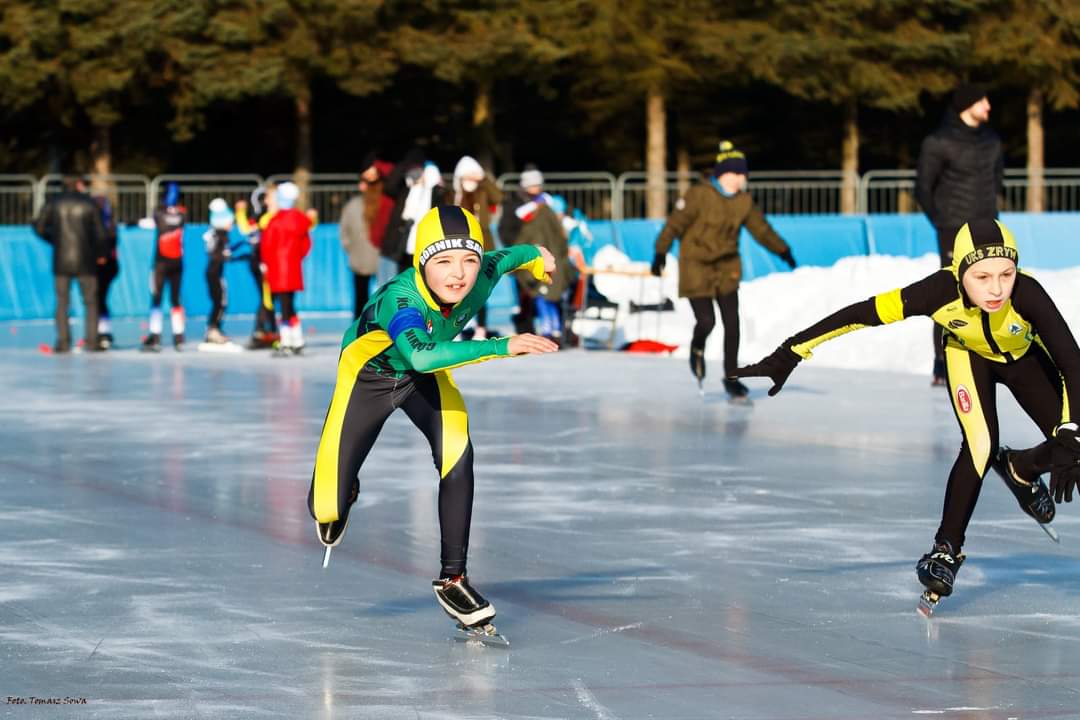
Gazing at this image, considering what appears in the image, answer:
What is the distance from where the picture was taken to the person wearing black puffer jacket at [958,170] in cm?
1334

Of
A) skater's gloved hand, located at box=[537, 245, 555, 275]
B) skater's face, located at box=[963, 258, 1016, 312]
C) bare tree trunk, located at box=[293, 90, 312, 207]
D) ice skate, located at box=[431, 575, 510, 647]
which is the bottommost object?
ice skate, located at box=[431, 575, 510, 647]

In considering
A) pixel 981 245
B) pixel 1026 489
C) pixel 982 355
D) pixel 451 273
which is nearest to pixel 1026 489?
pixel 1026 489

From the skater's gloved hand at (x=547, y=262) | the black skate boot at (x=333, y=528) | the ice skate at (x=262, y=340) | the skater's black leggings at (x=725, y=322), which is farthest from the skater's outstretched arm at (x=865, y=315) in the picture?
the ice skate at (x=262, y=340)

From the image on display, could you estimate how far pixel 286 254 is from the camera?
17.7 meters

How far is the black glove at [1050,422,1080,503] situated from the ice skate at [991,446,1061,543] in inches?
13.8

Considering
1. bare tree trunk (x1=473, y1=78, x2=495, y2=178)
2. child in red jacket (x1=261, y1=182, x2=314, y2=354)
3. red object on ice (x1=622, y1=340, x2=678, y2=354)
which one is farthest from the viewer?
bare tree trunk (x1=473, y1=78, x2=495, y2=178)

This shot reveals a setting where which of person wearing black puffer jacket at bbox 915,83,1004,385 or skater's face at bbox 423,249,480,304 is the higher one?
person wearing black puffer jacket at bbox 915,83,1004,385

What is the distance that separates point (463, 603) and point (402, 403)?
70 cm

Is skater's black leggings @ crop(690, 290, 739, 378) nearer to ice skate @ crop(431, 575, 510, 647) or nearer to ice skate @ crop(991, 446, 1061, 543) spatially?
ice skate @ crop(991, 446, 1061, 543)

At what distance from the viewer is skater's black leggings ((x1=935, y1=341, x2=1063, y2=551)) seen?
7031 mm

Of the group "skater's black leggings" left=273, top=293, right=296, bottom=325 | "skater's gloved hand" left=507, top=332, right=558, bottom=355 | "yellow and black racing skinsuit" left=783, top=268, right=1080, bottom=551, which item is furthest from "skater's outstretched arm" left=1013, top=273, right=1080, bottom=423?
"skater's black leggings" left=273, top=293, right=296, bottom=325

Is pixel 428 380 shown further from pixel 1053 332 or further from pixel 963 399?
pixel 1053 332

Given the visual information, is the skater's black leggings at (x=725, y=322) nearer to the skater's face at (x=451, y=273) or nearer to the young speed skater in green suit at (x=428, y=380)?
the young speed skater in green suit at (x=428, y=380)

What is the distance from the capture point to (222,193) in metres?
28.5
